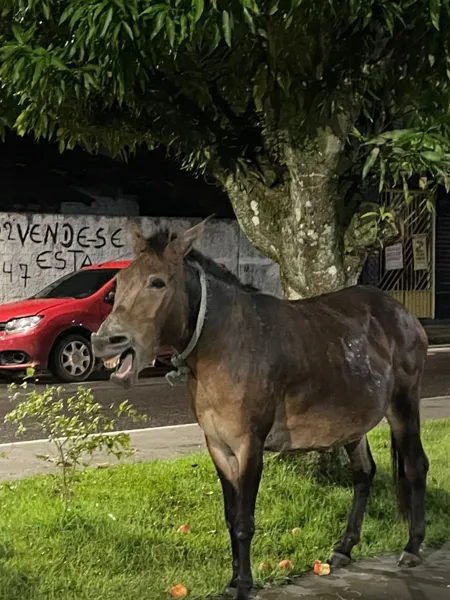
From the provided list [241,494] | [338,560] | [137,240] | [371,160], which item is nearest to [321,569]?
[338,560]

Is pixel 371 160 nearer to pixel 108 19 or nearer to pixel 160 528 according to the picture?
pixel 108 19

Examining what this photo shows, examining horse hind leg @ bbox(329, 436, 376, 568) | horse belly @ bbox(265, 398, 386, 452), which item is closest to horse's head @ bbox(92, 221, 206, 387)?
horse belly @ bbox(265, 398, 386, 452)

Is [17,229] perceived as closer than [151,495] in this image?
No

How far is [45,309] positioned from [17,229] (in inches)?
219

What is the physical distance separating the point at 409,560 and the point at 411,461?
585mm

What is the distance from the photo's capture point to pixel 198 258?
14.8 ft

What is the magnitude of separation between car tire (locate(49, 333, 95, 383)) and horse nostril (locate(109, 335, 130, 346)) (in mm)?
10102

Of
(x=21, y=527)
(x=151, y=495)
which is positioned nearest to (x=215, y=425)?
(x=21, y=527)

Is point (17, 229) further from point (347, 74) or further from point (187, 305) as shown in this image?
point (187, 305)

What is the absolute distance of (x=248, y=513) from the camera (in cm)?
438

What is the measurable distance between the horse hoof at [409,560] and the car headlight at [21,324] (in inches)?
380

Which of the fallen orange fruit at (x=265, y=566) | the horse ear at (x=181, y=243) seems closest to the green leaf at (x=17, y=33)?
the horse ear at (x=181, y=243)

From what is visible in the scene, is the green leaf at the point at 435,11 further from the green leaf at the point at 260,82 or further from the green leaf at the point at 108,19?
the green leaf at the point at 108,19

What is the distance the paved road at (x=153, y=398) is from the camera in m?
10.3
